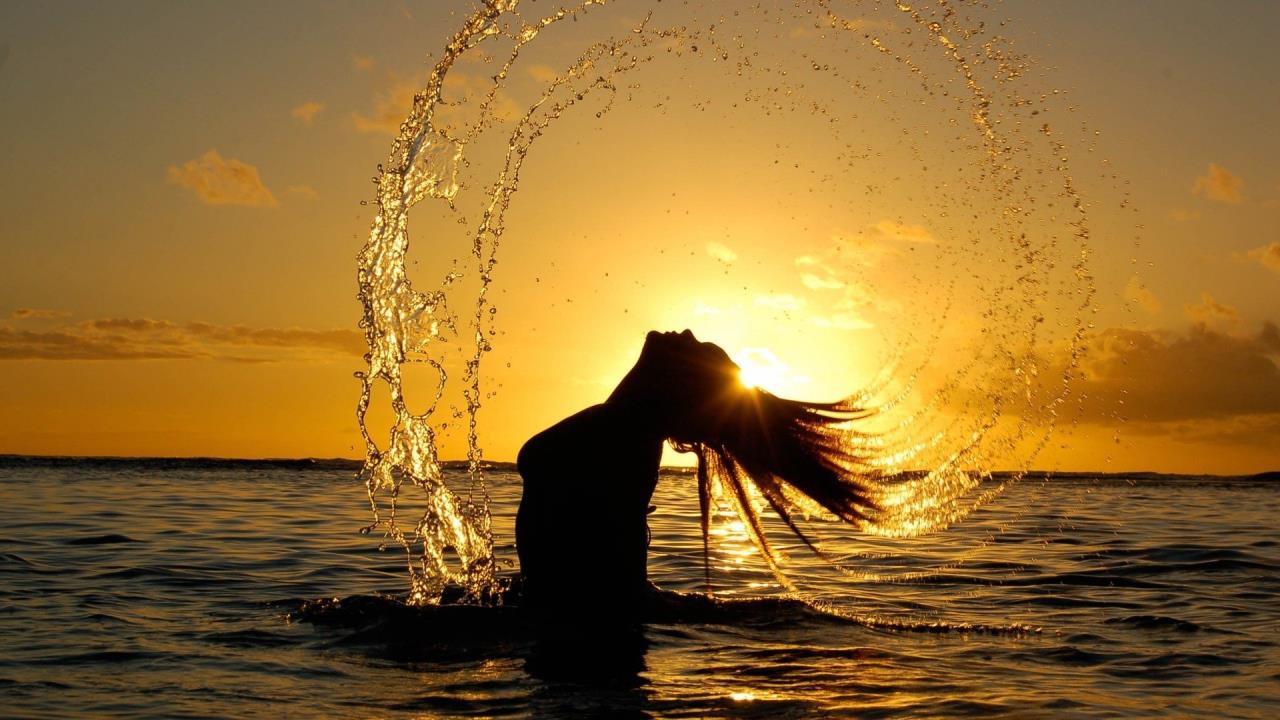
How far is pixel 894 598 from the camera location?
11836 mm

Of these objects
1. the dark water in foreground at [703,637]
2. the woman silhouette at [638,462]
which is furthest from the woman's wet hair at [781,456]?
the dark water in foreground at [703,637]

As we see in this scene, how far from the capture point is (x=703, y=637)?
357 inches

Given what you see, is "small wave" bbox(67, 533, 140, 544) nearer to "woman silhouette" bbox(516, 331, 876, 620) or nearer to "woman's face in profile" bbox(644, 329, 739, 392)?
"woman silhouette" bbox(516, 331, 876, 620)

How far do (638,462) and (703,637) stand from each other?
1578mm

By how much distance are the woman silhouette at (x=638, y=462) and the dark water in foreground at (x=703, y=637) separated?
307mm

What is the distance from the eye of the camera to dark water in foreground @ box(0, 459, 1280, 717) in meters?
6.98

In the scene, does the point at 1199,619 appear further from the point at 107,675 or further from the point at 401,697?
the point at 107,675

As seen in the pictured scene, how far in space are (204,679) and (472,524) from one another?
4.53 metres

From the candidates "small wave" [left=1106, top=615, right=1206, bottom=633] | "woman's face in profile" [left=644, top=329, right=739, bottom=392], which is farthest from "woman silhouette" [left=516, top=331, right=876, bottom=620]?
"small wave" [left=1106, top=615, right=1206, bottom=633]

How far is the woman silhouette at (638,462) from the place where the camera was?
833 cm

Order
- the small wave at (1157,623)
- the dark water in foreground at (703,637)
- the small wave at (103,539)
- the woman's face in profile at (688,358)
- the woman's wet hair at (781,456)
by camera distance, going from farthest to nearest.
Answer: the small wave at (103,539) → the small wave at (1157,623) → the woman's wet hair at (781,456) → the woman's face in profile at (688,358) → the dark water in foreground at (703,637)

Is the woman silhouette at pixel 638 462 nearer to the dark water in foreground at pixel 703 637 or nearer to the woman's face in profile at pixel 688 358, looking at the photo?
the woman's face in profile at pixel 688 358

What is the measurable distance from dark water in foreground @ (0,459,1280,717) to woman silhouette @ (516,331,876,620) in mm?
307

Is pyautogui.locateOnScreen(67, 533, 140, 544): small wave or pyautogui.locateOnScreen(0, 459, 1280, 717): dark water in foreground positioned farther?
pyautogui.locateOnScreen(67, 533, 140, 544): small wave
